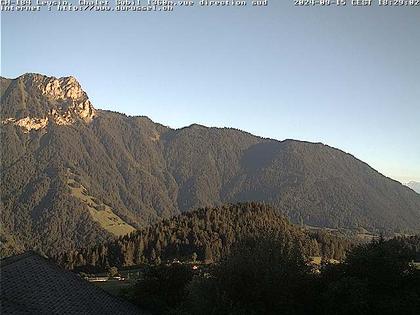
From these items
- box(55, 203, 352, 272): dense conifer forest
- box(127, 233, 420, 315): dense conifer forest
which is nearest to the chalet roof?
box(127, 233, 420, 315): dense conifer forest

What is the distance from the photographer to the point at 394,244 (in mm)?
37312

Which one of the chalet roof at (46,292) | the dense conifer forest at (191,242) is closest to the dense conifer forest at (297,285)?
the chalet roof at (46,292)

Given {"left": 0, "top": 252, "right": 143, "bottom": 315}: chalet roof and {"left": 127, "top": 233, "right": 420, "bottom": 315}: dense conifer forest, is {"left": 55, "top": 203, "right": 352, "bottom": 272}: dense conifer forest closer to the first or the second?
{"left": 127, "top": 233, "right": 420, "bottom": 315}: dense conifer forest

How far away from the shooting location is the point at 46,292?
27.5 m

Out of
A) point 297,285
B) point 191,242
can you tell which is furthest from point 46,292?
point 191,242

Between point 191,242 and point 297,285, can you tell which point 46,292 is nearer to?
point 297,285

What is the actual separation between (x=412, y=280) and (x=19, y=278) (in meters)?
27.6

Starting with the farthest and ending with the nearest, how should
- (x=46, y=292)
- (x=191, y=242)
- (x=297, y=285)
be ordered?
(x=191, y=242) → (x=297, y=285) → (x=46, y=292)

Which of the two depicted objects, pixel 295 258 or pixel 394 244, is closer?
pixel 295 258

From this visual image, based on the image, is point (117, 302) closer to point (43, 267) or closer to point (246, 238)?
point (43, 267)

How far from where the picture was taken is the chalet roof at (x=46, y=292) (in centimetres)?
2497

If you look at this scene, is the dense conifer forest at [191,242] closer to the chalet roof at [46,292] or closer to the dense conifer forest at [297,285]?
the dense conifer forest at [297,285]

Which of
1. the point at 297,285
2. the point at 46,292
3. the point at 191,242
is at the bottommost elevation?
the point at 297,285

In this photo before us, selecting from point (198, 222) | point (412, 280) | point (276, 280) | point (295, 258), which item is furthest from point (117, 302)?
point (198, 222)
